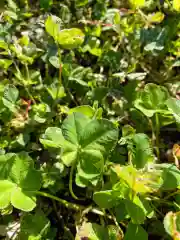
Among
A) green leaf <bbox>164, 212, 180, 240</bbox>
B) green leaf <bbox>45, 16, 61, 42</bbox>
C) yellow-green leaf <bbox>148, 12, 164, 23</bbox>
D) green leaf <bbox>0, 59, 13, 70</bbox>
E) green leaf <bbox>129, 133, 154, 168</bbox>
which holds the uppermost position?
green leaf <bbox>45, 16, 61, 42</bbox>

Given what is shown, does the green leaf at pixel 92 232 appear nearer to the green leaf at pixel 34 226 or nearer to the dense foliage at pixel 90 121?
the dense foliage at pixel 90 121

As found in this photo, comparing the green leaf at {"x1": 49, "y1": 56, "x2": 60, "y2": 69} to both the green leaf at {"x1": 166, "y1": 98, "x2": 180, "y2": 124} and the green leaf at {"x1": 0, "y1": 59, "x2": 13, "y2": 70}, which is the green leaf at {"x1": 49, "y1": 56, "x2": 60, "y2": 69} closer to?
the green leaf at {"x1": 0, "y1": 59, "x2": 13, "y2": 70}

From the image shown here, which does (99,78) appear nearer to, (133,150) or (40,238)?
(133,150)

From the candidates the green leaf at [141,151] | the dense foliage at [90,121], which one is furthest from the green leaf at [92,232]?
the green leaf at [141,151]

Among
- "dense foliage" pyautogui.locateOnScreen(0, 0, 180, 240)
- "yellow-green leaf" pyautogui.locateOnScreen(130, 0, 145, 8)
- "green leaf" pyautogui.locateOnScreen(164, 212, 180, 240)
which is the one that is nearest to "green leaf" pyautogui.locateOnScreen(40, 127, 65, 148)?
"dense foliage" pyautogui.locateOnScreen(0, 0, 180, 240)

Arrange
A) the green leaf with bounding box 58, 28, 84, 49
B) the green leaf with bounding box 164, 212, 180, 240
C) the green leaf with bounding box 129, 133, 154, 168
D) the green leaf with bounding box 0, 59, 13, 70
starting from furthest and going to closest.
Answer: the green leaf with bounding box 0, 59, 13, 70 → the green leaf with bounding box 58, 28, 84, 49 → the green leaf with bounding box 129, 133, 154, 168 → the green leaf with bounding box 164, 212, 180, 240
